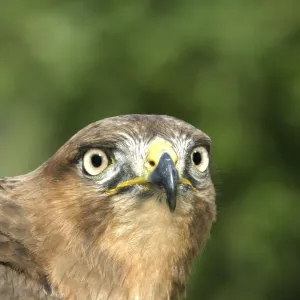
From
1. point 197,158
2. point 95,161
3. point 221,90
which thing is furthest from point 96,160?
point 221,90

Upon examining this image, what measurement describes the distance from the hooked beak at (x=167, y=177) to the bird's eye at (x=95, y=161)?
267 mm

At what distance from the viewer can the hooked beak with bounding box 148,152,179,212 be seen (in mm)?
4043

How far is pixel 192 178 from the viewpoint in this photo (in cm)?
437

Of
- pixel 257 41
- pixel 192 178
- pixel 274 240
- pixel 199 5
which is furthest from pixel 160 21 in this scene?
pixel 192 178

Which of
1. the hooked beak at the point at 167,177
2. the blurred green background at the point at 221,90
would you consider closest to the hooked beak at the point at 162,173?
the hooked beak at the point at 167,177

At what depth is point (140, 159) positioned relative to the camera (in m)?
4.27

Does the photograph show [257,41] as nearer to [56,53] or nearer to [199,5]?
[199,5]

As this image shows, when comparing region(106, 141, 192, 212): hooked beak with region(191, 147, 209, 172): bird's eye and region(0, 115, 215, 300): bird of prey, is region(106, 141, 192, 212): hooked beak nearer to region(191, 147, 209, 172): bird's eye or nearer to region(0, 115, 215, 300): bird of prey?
region(0, 115, 215, 300): bird of prey

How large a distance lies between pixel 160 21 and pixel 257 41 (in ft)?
4.09

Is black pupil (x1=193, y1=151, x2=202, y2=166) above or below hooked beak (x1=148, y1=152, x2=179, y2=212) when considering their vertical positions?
above

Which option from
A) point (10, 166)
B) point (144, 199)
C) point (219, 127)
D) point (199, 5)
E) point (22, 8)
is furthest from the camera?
point (10, 166)

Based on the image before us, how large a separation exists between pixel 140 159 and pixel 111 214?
0.96 ft

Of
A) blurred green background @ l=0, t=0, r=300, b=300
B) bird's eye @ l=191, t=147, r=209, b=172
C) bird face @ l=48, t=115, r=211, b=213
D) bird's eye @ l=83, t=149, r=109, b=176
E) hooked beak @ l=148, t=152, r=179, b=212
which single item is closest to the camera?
hooked beak @ l=148, t=152, r=179, b=212

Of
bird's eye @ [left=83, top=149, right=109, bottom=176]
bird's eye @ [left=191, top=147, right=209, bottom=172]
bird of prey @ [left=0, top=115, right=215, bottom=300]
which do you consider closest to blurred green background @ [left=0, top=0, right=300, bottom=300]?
bird's eye @ [left=191, top=147, right=209, bottom=172]
